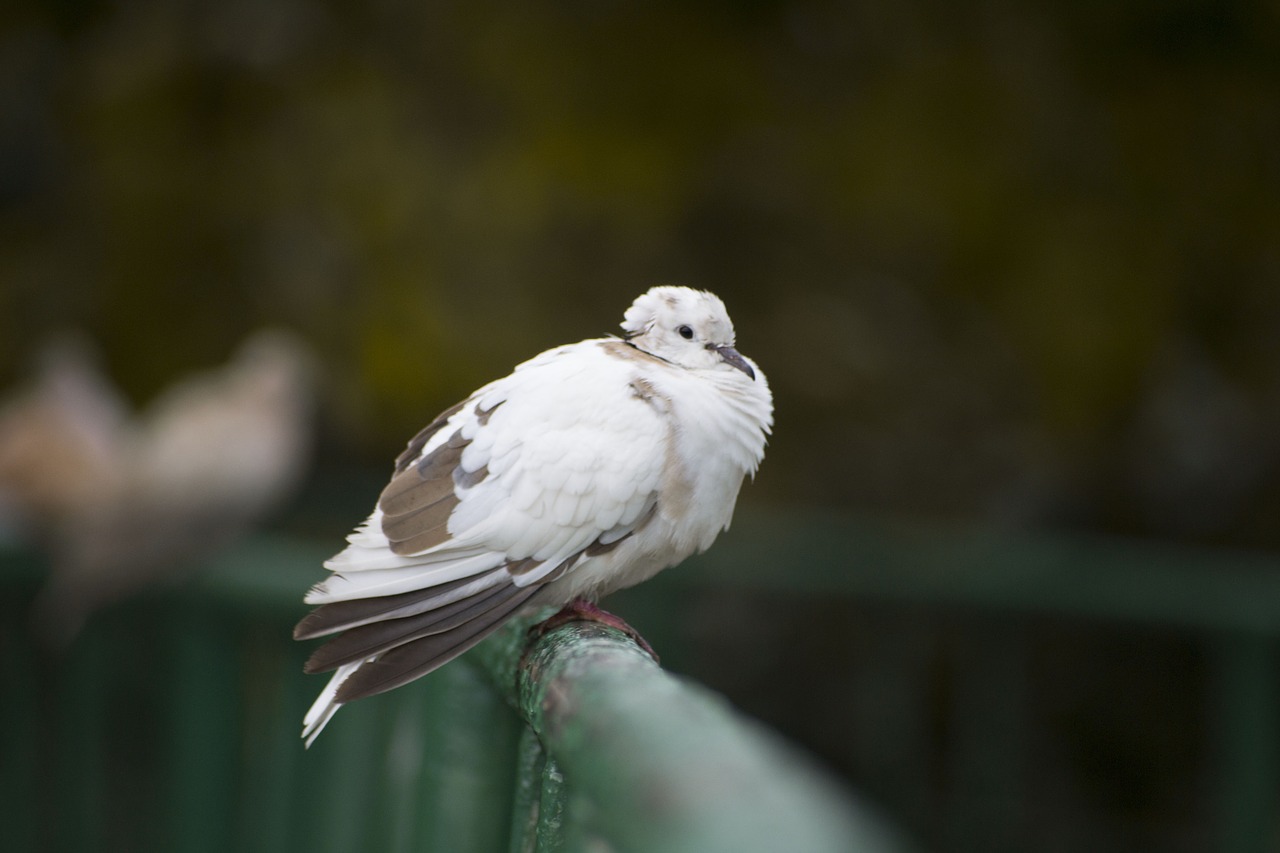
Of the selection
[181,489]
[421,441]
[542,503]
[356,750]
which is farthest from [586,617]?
[181,489]

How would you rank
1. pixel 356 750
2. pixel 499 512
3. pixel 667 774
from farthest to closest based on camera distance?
pixel 356 750 < pixel 499 512 < pixel 667 774

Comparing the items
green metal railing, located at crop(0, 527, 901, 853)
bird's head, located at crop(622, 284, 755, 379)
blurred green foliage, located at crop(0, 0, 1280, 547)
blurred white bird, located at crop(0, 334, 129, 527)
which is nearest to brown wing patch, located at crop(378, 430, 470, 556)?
green metal railing, located at crop(0, 527, 901, 853)

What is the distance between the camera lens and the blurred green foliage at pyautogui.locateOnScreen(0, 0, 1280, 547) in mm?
5320

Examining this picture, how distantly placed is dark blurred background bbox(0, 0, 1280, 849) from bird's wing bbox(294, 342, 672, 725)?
330 centimetres

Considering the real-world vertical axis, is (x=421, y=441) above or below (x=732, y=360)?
below

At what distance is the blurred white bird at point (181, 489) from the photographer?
3762 millimetres

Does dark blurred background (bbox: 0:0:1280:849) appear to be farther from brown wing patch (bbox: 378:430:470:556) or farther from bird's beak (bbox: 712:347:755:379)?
brown wing patch (bbox: 378:430:470:556)

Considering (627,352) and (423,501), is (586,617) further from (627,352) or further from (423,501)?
(627,352)

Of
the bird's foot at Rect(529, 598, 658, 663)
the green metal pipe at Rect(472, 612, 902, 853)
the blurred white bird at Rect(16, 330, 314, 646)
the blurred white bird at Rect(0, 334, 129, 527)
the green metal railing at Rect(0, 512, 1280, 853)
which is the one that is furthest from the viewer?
the blurred white bird at Rect(0, 334, 129, 527)

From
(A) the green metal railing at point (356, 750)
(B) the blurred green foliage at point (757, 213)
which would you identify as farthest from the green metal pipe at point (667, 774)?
(B) the blurred green foliage at point (757, 213)

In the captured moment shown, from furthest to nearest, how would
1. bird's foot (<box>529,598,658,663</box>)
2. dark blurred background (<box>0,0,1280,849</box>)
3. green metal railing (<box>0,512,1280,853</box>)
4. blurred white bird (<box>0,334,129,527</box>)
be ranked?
1. dark blurred background (<box>0,0,1280,849</box>)
2. blurred white bird (<box>0,334,129,527</box>)
3. bird's foot (<box>529,598,658,663</box>)
4. green metal railing (<box>0,512,1280,853</box>)

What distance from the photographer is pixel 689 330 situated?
79.3 inches

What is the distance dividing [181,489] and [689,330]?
8.74 feet

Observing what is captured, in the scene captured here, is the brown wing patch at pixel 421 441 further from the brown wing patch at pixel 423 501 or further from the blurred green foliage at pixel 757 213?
the blurred green foliage at pixel 757 213
